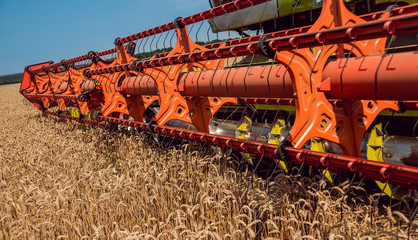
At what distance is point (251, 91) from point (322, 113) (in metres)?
0.86

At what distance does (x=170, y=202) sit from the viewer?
9.13 feet

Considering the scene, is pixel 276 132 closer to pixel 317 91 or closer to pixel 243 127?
pixel 243 127

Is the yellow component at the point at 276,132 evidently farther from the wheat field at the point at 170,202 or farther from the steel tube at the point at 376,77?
the steel tube at the point at 376,77

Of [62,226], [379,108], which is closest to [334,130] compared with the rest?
[379,108]

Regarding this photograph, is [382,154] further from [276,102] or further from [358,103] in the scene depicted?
[276,102]

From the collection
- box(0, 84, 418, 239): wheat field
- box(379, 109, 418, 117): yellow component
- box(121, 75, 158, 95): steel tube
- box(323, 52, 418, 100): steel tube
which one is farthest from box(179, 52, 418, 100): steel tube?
box(121, 75, 158, 95): steel tube

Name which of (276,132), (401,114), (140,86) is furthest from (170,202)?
(140,86)

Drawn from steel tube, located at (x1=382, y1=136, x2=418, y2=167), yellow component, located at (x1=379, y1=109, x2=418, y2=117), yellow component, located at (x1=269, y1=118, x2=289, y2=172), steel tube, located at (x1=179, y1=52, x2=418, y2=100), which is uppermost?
steel tube, located at (x1=179, y1=52, x2=418, y2=100)

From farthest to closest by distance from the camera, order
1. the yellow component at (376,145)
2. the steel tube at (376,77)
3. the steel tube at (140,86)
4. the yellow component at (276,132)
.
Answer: the steel tube at (140,86), the yellow component at (276,132), the yellow component at (376,145), the steel tube at (376,77)

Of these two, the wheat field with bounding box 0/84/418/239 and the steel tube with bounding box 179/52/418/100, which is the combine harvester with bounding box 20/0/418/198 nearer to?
the steel tube with bounding box 179/52/418/100

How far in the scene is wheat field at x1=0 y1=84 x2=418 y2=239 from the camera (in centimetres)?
215

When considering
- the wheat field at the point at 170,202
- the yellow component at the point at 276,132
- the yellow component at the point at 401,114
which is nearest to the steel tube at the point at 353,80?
the yellow component at the point at 276,132

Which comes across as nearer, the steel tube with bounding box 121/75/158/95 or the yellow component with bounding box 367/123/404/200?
the yellow component with bounding box 367/123/404/200

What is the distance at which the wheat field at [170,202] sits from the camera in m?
2.15
